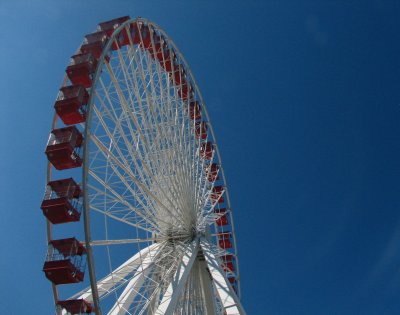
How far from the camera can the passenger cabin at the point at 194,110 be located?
864 inches

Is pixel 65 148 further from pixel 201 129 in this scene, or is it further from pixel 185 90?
pixel 201 129

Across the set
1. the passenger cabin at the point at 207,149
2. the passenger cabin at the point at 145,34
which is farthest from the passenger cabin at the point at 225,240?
the passenger cabin at the point at 145,34

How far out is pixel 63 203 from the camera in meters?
11.9

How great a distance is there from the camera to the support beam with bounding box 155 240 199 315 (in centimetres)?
1136

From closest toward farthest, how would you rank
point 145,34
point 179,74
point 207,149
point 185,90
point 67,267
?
1. point 67,267
2. point 145,34
3. point 179,74
4. point 185,90
5. point 207,149

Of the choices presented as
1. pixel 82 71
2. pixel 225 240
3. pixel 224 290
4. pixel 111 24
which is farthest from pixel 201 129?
pixel 224 290

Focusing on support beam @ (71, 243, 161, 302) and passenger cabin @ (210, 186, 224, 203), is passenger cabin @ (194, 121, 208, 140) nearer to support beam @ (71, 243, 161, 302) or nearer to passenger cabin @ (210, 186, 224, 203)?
passenger cabin @ (210, 186, 224, 203)

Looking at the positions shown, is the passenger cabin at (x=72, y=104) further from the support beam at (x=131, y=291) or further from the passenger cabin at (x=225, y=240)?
the passenger cabin at (x=225, y=240)

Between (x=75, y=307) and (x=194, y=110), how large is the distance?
40.3 ft

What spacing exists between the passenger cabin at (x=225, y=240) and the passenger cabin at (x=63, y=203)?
37.9 feet

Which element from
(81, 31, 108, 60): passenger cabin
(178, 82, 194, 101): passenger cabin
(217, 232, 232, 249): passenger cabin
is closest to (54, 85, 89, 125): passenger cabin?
(81, 31, 108, 60): passenger cabin

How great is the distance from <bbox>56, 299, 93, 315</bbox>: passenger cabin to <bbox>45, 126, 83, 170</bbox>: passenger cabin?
3743 mm

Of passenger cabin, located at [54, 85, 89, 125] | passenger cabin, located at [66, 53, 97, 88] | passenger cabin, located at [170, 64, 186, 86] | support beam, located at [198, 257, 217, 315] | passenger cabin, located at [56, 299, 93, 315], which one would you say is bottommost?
support beam, located at [198, 257, 217, 315]

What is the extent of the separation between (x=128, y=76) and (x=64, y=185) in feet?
14.4
